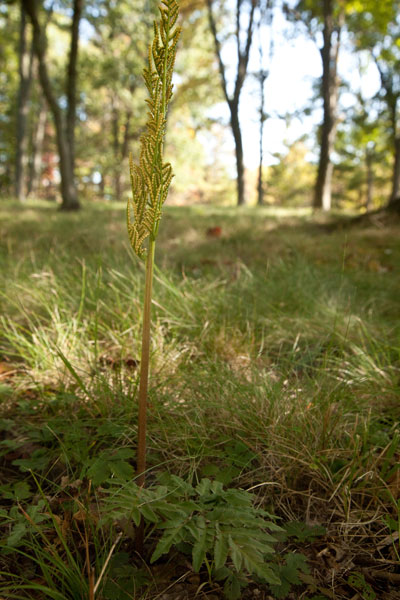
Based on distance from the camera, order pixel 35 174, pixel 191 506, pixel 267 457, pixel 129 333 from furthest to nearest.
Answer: pixel 35 174
pixel 129 333
pixel 267 457
pixel 191 506

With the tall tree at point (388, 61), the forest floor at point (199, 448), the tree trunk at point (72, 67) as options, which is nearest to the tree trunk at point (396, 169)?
the tall tree at point (388, 61)

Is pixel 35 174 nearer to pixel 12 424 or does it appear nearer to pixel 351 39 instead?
pixel 351 39

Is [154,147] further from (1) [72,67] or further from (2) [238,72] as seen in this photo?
(2) [238,72]

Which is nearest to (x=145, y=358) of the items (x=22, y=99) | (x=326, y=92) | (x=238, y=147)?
(x=326, y=92)

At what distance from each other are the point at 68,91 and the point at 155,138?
951 cm

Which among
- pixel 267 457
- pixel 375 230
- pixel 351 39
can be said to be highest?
pixel 351 39

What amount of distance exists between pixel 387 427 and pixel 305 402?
0.28 metres

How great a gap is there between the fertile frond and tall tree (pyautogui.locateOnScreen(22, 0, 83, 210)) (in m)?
8.65

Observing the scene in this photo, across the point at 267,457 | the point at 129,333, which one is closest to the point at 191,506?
the point at 267,457

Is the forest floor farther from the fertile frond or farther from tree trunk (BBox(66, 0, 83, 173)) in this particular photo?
tree trunk (BBox(66, 0, 83, 173))

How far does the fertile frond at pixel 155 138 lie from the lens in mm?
807

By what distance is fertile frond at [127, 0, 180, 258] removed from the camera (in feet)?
2.65

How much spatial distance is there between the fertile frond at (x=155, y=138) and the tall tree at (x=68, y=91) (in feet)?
28.4

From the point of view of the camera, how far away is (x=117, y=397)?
144 cm
